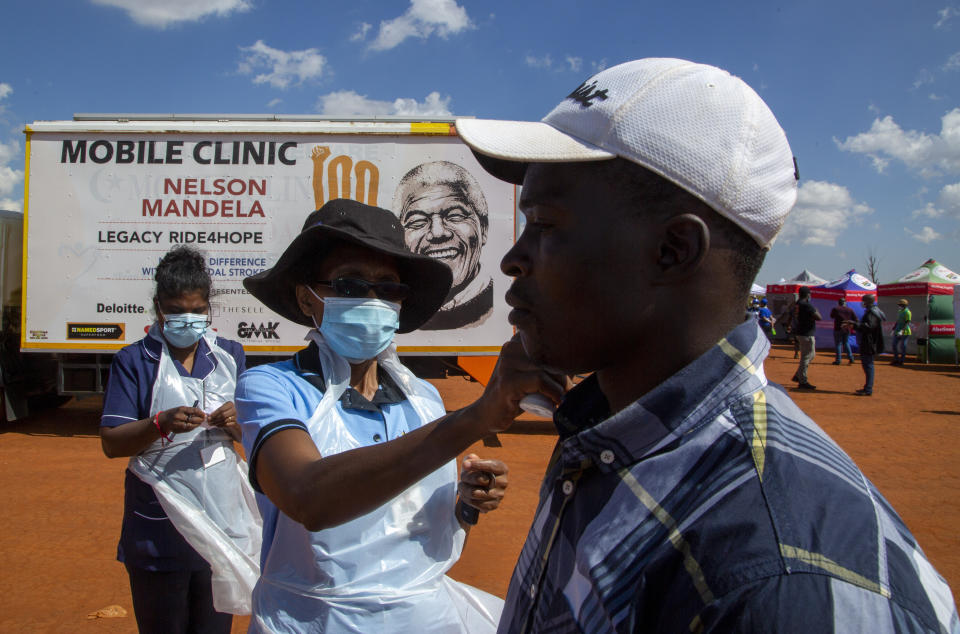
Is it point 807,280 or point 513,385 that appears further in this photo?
point 807,280

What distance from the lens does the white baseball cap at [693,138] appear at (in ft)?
2.87

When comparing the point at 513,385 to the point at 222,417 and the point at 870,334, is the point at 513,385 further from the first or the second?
the point at 870,334

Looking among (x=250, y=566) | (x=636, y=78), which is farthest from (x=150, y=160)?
(x=636, y=78)

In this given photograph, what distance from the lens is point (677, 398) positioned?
87cm

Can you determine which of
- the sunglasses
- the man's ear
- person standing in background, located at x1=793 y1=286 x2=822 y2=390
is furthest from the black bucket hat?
person standing in background, located at x1=793 y1=286 x2=822 y2=390

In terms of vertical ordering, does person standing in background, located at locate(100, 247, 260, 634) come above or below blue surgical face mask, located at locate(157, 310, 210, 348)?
below

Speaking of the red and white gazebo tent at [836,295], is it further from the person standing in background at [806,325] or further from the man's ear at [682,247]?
the man's ear at [682,247]

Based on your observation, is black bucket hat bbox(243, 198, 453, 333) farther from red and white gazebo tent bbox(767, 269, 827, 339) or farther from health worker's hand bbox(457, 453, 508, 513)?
red and white gazebo tent bbox(767, 269, 827, 339)

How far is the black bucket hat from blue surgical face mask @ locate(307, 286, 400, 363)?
16cm

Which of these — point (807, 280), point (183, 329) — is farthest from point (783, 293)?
point (183, 329)

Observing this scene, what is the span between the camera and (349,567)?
172 centimetres

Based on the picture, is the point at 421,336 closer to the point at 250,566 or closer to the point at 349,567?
the point at 250,566

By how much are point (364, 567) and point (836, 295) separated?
25.3 m

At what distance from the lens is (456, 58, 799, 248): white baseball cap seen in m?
0.87
